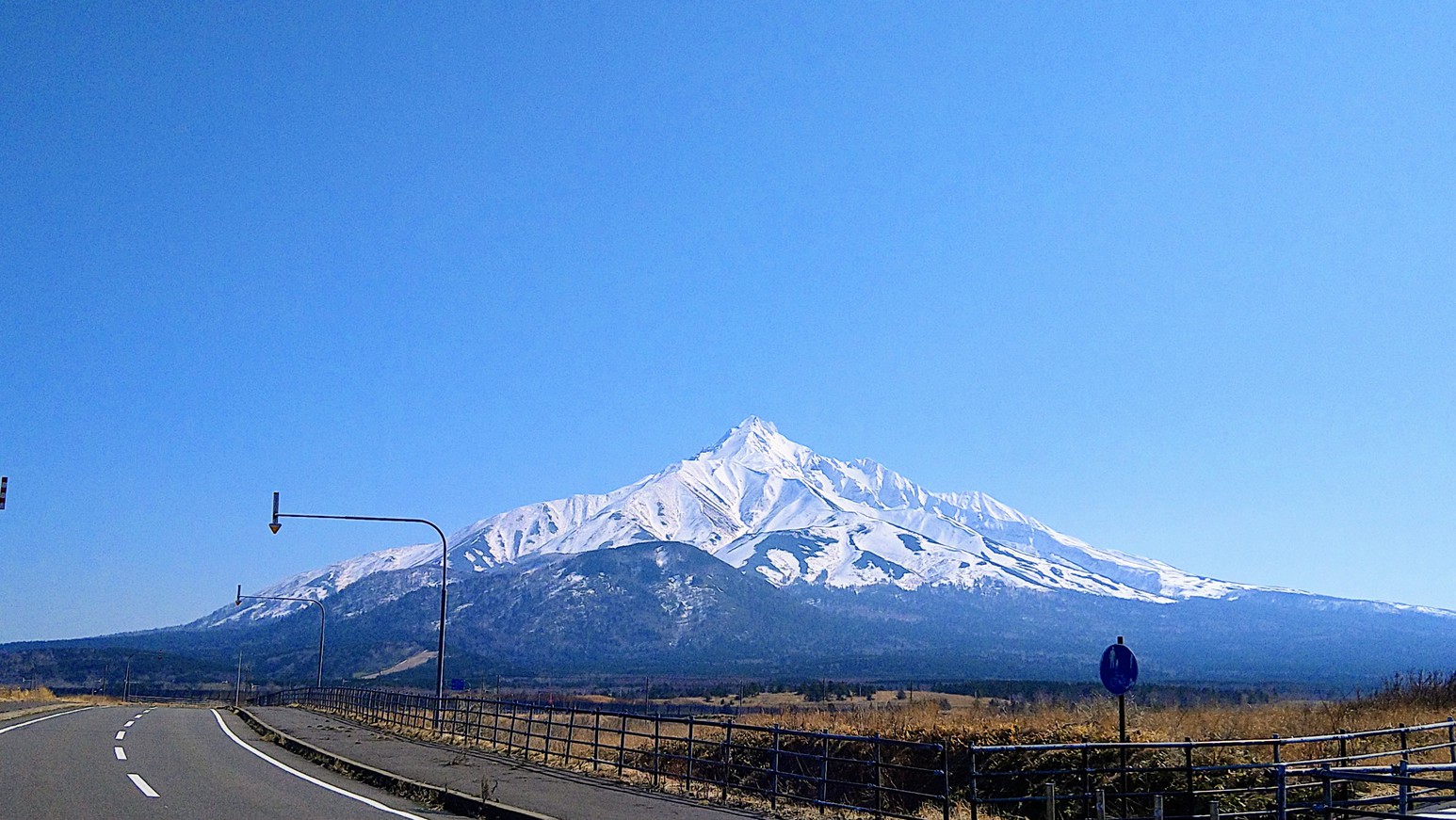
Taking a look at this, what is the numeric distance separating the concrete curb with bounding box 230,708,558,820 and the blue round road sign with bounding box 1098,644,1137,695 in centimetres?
833

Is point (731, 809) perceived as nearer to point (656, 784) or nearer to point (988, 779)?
point (656, 784)

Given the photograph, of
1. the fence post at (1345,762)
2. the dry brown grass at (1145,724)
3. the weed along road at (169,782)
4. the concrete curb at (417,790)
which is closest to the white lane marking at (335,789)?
the weed along road at (169,782)

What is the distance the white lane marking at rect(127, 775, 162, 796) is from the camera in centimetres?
1752

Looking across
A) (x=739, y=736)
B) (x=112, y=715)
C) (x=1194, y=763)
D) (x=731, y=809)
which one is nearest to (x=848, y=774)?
(x=739, y=736)

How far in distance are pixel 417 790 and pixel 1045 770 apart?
390 inches

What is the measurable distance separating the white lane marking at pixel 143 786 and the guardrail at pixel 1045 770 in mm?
7729

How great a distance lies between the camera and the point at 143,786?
1850 cm

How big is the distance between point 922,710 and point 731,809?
58.0 feet

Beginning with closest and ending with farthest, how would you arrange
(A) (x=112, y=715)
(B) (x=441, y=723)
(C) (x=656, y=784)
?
(C) (x=656, y=784)
(B) (x=441, y=723)
(A) (x=112, y=715)

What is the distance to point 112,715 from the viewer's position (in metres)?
45.3

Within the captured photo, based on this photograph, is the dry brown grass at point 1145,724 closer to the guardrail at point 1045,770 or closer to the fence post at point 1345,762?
the guardrail at point 1045,770

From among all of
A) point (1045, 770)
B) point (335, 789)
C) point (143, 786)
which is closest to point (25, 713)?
point (143, 786)

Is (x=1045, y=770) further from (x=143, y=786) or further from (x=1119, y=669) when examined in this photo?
(x=143, y=786)

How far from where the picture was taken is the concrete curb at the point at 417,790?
1605 centimetres
